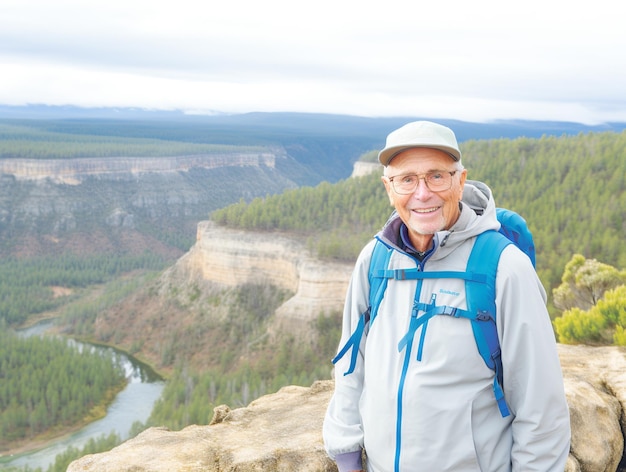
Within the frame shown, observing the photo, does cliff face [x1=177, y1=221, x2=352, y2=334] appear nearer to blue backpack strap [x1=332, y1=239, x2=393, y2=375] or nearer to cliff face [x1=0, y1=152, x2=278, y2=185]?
blue backpack strap [x1=332, y1=239, x2=393, y2=375]

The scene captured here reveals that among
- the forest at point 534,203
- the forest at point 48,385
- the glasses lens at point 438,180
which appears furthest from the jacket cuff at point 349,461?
the forest at point 48,385

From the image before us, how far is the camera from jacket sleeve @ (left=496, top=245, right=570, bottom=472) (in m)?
5.06

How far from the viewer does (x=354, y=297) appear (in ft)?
19.9

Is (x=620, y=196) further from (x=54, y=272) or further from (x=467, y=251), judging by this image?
(x=54, y=272)

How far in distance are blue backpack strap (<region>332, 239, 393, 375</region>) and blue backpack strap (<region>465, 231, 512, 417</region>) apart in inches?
33.1

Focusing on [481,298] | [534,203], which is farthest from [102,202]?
[481,298]

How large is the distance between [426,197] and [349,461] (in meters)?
2.60

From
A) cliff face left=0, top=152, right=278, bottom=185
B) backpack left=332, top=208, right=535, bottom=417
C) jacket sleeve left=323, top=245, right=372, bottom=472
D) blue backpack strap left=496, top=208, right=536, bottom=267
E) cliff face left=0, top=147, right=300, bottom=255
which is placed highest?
blue backpack strap left=496, top=208, right=536, bottom=267

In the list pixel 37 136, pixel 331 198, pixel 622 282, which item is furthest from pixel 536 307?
pixel 37 136

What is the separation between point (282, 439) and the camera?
8125mm

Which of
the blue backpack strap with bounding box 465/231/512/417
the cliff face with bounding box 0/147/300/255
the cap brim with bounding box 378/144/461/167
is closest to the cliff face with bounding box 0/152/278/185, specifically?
the cliff face with bounding box 0/147/300/255

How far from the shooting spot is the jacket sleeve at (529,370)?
5059 mm

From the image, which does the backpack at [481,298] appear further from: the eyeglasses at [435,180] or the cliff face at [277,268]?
the cliff face at [277,268]

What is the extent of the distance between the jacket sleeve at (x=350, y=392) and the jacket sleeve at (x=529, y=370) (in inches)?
54.1
